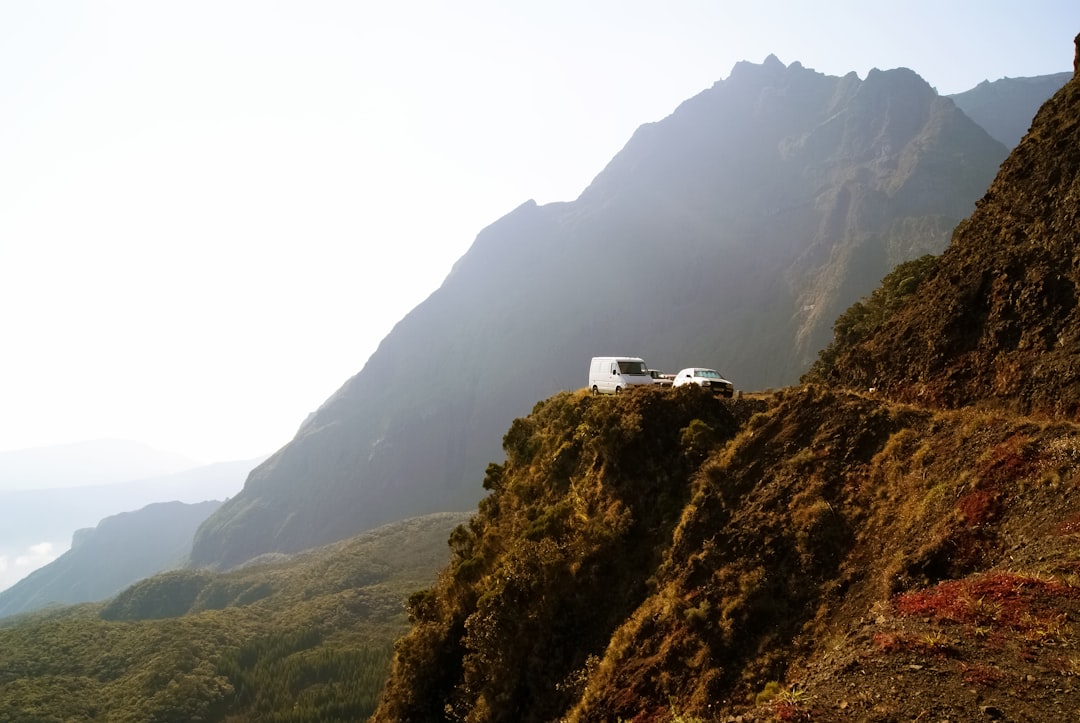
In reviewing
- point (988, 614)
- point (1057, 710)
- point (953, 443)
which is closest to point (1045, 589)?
point (988, 614)

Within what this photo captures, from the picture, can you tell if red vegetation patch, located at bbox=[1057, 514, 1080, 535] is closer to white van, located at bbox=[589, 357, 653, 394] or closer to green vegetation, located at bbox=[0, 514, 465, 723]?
white van, located at bbox=[589, 357, 653, 394]

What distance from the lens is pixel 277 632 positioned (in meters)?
147

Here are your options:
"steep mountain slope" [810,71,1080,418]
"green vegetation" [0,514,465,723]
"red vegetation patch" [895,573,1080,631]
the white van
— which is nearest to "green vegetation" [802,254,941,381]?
the white van

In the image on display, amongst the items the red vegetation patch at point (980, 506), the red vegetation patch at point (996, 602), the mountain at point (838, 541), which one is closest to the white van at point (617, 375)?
the mountain at point (838, 541)

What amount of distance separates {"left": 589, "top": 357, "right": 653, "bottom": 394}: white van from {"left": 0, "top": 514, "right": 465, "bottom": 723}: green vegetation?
10825 centimetres

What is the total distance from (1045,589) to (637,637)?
1041 cm

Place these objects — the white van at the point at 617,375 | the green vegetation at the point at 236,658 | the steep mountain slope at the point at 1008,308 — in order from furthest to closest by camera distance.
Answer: the green vegetation at the point at 236,658 < the white van at the point at 617,375 < the steep mountain slope at the point at 1008,308

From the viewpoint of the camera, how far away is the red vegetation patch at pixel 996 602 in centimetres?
1001

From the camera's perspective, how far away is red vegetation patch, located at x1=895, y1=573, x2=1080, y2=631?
10008 millimetres

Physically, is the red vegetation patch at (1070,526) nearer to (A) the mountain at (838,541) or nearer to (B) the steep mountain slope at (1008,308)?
(A) the mountain at (838,541)

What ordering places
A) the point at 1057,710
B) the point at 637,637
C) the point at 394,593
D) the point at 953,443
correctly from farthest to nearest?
the point at 394,593 → the point at 637,637 → the point at 953,443 → the point at 1057,710

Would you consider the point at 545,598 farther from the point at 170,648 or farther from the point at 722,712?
the point at 170,648

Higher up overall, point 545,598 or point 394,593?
point 545,598

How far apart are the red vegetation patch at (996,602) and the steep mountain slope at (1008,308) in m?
7.15
